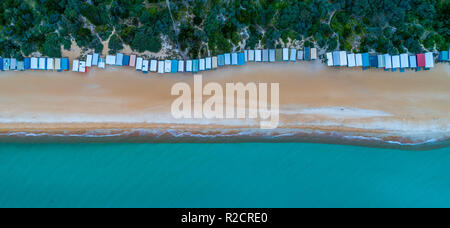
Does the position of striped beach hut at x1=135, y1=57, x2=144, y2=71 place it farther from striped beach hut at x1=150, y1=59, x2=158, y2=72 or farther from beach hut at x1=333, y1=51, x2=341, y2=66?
beach hut at x1=333, y1=51, x2=341, y2=66

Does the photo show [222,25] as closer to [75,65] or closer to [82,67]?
[82,67]

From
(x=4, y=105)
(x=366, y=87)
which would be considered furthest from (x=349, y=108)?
(x=4, y=105)

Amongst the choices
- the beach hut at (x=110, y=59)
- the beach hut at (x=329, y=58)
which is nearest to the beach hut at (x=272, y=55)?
the beach hut at (x=329, y=58)

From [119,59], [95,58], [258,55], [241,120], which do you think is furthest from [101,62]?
[258,55]

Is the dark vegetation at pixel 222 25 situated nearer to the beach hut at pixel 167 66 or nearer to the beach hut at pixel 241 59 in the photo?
the beach hut at pixel 241 59

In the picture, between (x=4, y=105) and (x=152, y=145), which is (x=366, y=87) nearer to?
(x=152, y=145)

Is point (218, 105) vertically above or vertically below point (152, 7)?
below
